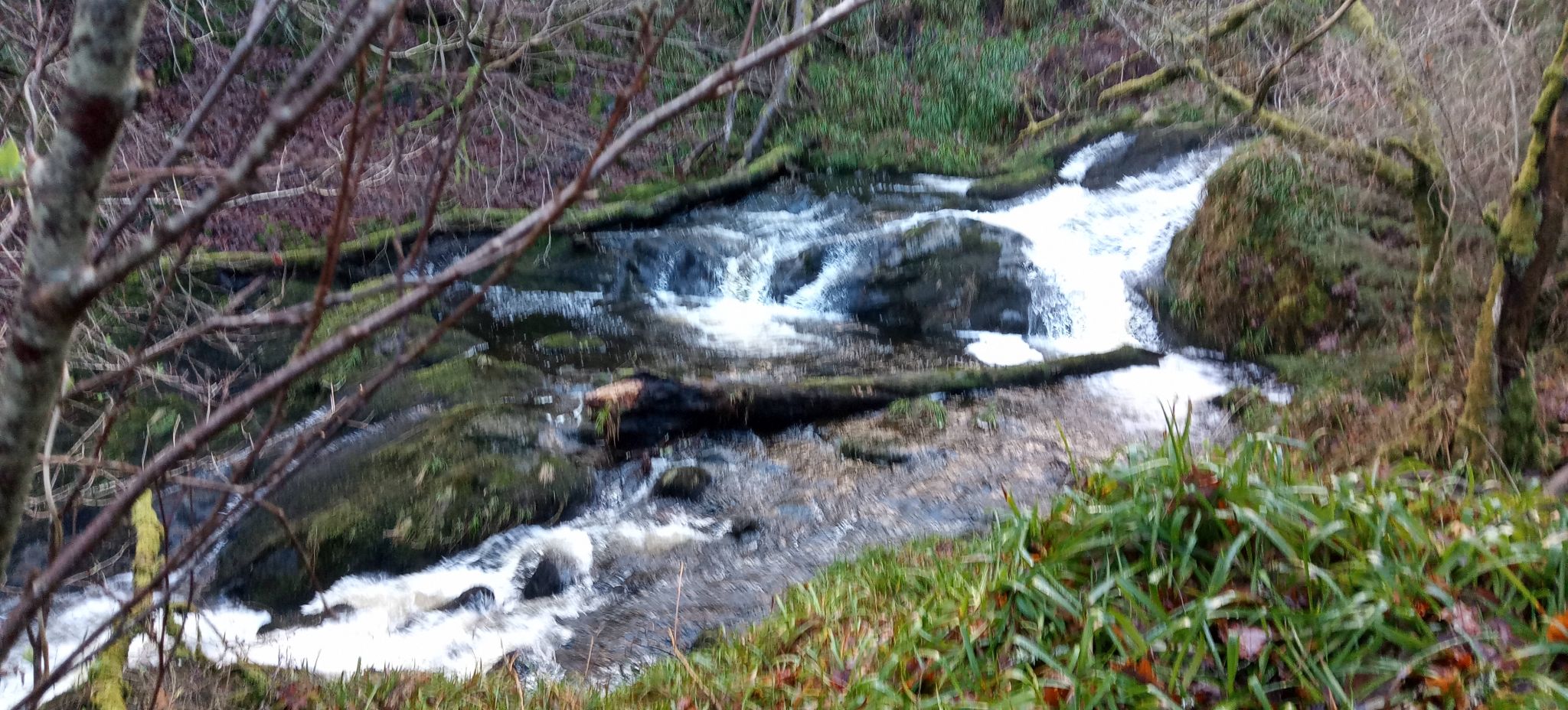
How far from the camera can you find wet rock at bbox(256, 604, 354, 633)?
479cm

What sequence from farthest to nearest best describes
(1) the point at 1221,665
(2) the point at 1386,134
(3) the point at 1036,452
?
(3) the point at 1036,452 → (2) the point at 1386,134 → (1) the point at 1221,665

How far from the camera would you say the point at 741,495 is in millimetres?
6164

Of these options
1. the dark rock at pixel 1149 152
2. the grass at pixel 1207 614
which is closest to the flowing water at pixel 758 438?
the dark rock at pixel 1149 152

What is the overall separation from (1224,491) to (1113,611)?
0.58 meters

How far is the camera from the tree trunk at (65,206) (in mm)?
968

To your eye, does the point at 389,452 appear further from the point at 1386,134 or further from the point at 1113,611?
the point at 1386,134

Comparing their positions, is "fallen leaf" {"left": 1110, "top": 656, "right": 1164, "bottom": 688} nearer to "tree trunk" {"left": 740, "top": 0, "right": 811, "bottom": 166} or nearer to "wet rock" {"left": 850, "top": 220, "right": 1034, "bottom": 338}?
"wet rock" {"left": 850, "top": 220, "right": 1034, "bottom": 338}

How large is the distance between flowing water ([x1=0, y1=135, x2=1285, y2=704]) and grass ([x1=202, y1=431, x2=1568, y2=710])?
118 centimetres

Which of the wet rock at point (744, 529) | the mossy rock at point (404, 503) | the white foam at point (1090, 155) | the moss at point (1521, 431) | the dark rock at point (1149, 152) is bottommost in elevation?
the moss at point (1521, 431)

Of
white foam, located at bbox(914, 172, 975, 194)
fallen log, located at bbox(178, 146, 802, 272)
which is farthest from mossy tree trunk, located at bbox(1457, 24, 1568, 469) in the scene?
white foam, located at bbox(914, 172, 975, 194)

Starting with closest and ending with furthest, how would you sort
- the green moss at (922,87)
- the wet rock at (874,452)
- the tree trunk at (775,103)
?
the wet rock at (874,452) < the tree trunk at (775,103) < the green moss at (922,87)

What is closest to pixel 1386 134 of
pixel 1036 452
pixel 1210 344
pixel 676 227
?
pixel 1036 452

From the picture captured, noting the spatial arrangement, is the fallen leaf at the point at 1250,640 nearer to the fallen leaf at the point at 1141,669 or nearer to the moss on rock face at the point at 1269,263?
the fallen leaf at the point at 1141,669

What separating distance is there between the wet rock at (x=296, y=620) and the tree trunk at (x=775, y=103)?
11175 millimetres
